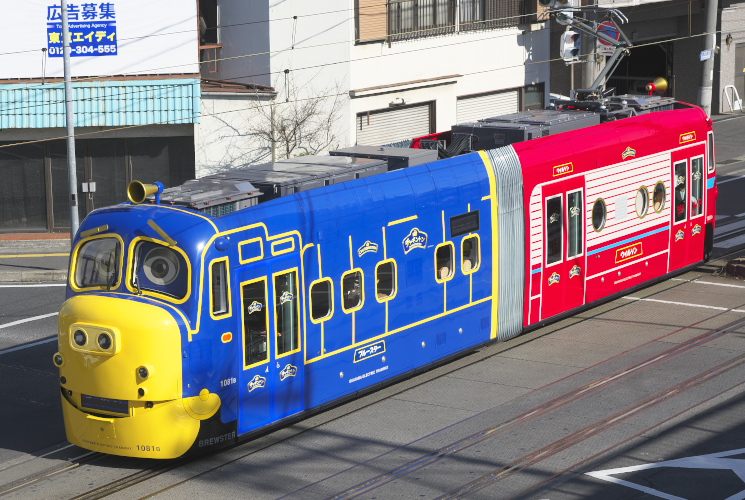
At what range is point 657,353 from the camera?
624 inches

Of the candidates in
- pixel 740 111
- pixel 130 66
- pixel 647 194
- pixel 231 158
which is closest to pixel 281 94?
pixel 231 158

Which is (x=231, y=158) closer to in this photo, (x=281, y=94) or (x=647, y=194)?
(x=281, y=94)

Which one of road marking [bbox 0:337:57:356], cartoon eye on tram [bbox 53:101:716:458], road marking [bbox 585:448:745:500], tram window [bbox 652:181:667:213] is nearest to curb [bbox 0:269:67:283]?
road marking [bbox 0:337:57:356]

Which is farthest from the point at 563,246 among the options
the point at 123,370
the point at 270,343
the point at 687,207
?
the point at 123,370

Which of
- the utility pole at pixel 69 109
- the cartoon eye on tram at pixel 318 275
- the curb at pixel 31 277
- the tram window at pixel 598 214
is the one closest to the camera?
the cartoon eye on tram at pixel 318 275

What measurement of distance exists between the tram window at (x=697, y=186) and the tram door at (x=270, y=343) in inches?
389

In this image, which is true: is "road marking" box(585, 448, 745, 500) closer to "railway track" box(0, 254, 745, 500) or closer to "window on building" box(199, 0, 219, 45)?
"railway track" box(0, 254, 745, 500)

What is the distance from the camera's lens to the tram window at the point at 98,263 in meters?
12.0

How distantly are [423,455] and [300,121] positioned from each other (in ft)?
55.4

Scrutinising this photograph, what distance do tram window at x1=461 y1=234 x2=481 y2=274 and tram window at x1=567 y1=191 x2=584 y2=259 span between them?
2.23 m

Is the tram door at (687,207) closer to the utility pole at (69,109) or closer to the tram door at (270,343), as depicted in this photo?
the tram door at (270,343)

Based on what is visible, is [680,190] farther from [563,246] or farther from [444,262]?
[444,262]

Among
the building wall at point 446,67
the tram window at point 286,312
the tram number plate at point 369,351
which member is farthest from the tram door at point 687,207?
the building wall at point 446,67

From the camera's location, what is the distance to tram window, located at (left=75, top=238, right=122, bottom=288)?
1198 cm
